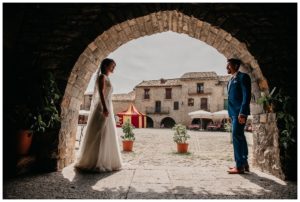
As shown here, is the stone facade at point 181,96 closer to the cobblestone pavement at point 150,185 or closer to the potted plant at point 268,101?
the potted plant at point 268,101

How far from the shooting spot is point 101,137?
3484 mm

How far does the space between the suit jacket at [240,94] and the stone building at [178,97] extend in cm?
2879

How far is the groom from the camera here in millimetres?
3262

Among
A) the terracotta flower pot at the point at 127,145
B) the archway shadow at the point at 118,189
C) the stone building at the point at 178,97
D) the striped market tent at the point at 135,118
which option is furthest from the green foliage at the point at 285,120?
the stone building at the point at 178,97

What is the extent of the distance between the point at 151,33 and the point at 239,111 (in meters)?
2.07

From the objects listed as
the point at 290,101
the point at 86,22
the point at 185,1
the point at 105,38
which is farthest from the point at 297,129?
the point at 86,22

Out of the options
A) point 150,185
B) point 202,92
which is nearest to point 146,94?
point 202,92

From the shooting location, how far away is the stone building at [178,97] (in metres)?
31.6

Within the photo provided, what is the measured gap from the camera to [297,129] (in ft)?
9.61

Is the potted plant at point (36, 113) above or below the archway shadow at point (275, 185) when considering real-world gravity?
above

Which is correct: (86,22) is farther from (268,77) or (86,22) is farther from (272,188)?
(272,188)

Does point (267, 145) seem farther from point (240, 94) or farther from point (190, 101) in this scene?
point (190, 101)

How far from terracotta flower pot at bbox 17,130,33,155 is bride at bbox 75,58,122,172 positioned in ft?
2.33

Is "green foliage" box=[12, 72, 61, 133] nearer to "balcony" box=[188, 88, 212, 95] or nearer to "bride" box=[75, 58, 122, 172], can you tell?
"bride" box=[75, 58, 122, 172]
